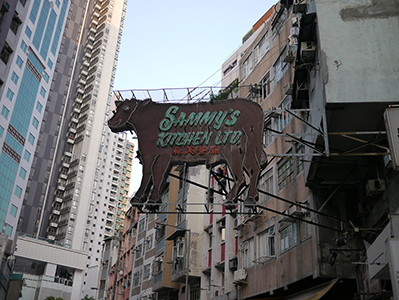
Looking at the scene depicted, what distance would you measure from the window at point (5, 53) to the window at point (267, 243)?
42.3m

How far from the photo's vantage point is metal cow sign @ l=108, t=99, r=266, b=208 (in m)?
16.7

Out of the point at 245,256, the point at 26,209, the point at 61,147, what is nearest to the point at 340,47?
the point at 245,256

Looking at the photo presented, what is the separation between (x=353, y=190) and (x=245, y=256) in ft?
26.2

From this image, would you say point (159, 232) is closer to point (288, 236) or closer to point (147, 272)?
point (147, 272)

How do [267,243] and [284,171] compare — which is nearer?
[284,171]

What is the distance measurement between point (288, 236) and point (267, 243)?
2.13 metres

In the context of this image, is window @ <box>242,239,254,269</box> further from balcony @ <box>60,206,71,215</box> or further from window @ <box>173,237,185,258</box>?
balcony @ <box>60,206,71,215</box>

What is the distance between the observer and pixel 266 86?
28188 millimetres

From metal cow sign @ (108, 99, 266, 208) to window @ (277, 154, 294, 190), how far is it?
603 centimetres

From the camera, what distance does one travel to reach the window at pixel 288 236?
2114 cm

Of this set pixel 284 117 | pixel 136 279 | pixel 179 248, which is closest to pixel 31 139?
pixel 136 279

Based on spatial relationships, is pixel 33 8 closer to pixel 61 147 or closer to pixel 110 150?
pixel 61 147

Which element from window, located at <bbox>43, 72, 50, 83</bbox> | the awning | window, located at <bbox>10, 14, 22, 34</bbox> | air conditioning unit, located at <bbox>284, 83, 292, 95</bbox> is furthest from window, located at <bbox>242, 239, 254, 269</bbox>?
window, located at <bbox>43, 72, 50, 83</bbox>

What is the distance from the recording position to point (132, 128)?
18500mm
